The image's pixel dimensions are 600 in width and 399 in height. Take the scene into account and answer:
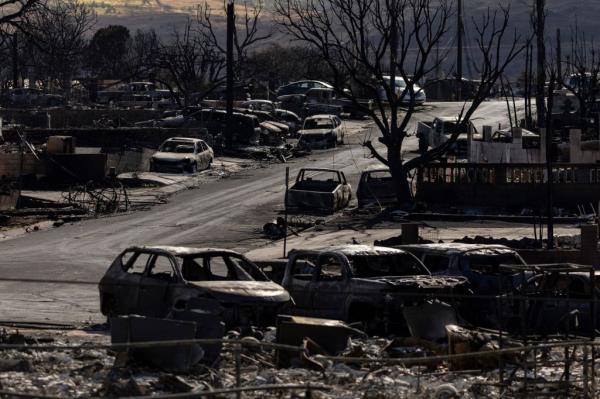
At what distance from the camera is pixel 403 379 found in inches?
570

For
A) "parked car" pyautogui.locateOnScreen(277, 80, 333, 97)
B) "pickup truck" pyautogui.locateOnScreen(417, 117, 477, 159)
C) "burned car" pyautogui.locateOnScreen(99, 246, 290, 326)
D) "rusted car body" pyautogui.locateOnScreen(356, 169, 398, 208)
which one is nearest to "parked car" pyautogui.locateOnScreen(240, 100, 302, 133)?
"parked car" pyautogui.locateOnScreen(277, 80, 333, 97)

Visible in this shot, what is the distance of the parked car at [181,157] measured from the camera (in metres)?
46.0

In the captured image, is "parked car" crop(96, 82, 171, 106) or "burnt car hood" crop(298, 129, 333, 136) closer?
"burnt car hood" crop(298, 129, 333, 136)

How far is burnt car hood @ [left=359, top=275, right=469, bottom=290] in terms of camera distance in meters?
17.8

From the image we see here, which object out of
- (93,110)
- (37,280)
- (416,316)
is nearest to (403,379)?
(416,316)

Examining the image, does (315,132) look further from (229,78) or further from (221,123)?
(229,78)

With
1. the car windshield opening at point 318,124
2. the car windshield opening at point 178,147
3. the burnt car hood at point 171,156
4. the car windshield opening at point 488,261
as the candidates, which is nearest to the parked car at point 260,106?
the car windshield opening at point 318,124

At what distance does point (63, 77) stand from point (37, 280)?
221 ft

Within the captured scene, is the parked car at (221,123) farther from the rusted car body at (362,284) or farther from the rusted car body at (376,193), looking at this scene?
the rusted car body at (362,284)

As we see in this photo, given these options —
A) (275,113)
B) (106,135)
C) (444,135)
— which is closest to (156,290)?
(444,135)

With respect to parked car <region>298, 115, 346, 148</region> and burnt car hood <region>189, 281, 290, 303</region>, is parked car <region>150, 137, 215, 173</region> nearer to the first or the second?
parked car <region>298, 115, 346, 148</region>

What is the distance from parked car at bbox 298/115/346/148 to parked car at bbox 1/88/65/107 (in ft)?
74.5

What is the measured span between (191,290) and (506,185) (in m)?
20.5

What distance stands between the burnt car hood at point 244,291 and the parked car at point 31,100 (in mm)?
58973
